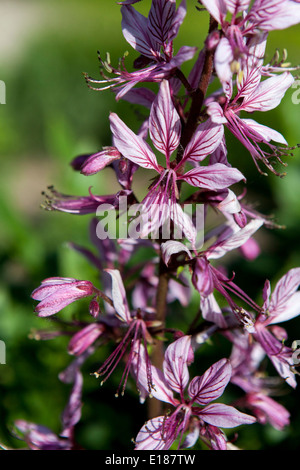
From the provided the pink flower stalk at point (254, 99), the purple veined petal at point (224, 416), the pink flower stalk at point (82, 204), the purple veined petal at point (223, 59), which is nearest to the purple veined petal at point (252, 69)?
the pink flower stalk at point (254, 99)

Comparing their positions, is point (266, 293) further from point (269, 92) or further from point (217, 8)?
point (217, 8)

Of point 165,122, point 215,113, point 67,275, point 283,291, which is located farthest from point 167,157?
point 67,275

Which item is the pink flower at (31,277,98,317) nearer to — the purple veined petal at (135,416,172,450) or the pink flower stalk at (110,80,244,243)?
the pink flower stalk at (110,80,244,243)

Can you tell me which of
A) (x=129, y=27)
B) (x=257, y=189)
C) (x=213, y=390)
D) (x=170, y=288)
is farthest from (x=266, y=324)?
(x=257, y=189)

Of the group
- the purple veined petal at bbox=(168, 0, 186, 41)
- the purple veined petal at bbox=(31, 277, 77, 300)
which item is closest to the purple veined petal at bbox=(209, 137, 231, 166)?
the purple veined petal at bbox=(168, 0, 186, 41)

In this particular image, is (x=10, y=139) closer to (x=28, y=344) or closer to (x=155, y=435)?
(x=28, y=344)

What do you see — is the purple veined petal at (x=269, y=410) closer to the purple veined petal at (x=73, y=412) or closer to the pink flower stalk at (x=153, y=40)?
the purple veined petal at (x=73, y=412)
